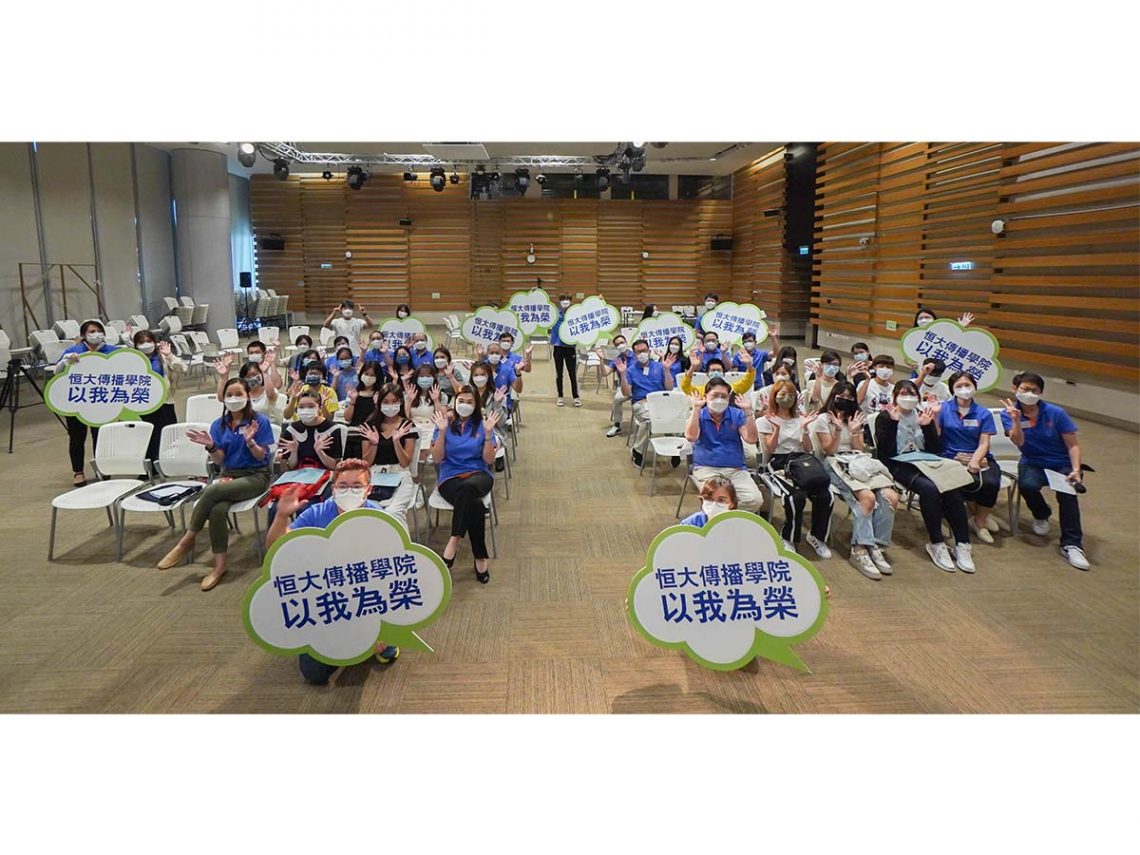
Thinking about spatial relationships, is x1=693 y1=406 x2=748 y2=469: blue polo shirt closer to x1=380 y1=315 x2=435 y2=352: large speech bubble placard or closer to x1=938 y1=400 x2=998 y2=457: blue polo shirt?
x1=938 y1=400 x2=998 y2=457: blue polo shirt

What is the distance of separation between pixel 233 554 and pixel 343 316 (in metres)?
6.32

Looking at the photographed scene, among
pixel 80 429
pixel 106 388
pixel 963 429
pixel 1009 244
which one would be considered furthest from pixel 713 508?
pixel 1009 244

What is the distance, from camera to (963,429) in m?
5.40

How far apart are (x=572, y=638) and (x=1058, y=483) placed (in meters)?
3.67

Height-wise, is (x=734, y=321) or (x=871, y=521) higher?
(x=734, y=321)

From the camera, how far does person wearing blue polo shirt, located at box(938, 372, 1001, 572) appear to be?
5.27 metres

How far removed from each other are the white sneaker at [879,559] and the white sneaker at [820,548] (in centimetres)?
27

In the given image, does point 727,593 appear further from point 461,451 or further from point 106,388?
point 106,388

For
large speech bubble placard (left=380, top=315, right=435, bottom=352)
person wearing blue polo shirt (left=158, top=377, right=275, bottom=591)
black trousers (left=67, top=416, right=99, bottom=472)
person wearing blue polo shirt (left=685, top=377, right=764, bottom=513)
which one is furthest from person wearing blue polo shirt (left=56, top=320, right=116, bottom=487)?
person wearing blue polo shirt (left=685, top=377, right=764, bottom=513)

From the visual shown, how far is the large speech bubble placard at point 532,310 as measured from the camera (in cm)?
1012

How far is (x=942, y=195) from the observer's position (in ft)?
36.8

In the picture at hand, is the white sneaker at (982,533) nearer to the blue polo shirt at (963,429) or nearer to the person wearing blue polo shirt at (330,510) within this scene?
the blue polo shirt at (963,429)

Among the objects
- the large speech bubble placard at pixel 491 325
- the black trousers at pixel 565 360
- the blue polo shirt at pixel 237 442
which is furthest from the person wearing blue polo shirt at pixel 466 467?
the black trousers at pixel 565 360

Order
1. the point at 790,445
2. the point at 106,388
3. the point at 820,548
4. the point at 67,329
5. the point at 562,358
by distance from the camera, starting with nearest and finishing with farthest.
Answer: the point at 820,548 → the point at 790,445 → the point at 106,388 → the point at 562,358 → the point at 67,329
